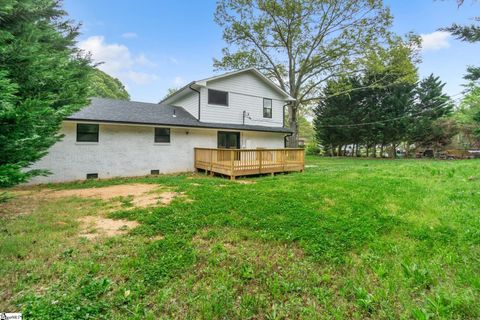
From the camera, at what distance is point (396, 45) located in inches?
657

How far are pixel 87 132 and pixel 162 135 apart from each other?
9.87 feet

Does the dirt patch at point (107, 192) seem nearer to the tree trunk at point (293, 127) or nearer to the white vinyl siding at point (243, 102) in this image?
the white vinyl siding at point (243, 102)

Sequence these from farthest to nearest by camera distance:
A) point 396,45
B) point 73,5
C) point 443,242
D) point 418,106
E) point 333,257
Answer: point 418,106, point 396,45, point 73,5, point 443,242, point 333,257

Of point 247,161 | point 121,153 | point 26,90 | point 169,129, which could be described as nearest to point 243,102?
point 169,129

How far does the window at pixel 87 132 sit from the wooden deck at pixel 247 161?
4.41 meters

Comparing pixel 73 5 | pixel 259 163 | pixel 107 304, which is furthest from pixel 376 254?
pixel 73 5

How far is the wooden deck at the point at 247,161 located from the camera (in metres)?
9.46

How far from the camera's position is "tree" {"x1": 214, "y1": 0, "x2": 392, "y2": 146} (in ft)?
55.4

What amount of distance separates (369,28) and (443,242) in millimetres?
18569

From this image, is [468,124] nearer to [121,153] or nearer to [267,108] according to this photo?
[267,108]

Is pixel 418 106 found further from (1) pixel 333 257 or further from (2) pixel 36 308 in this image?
(2) pixel 36 308

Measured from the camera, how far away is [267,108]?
14.9 meters

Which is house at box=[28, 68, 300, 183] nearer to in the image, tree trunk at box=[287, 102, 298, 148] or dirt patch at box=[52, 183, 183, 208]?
tree trunk at box=[287, 102, 298, 148]

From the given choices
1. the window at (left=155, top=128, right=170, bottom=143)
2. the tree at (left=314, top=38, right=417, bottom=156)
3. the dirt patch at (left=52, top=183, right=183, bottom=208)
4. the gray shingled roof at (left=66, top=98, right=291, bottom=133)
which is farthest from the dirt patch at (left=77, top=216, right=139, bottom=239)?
the tree at (left=314, top=38, right=417, bottom=156)
